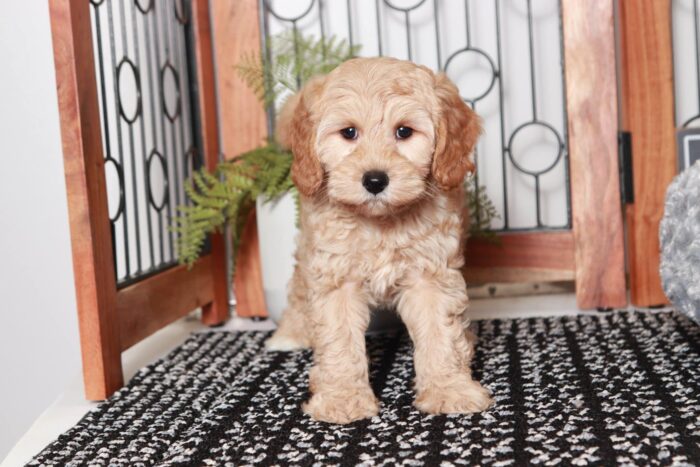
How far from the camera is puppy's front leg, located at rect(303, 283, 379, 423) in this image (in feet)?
5.89

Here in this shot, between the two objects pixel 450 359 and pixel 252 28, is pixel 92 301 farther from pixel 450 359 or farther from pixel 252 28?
pixel 252 28

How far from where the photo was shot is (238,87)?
295 cm

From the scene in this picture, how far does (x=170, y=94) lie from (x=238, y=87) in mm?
248

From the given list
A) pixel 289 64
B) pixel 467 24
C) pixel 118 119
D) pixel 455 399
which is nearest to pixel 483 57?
pixel 467 24

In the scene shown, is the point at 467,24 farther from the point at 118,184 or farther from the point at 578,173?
the point at 118,184

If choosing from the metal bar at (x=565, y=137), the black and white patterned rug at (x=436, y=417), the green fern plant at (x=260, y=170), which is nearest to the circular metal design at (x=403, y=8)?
the green fern plant at (x=260, y=170)

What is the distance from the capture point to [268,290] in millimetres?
2729

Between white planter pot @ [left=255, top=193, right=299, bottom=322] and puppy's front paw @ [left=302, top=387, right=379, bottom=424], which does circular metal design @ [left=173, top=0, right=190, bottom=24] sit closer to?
white planter pot @ [left=255, top=193, right=299, bottom=322]

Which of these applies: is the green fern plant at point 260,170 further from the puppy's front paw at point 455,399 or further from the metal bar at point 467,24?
the puppy's front paw at point 455,399

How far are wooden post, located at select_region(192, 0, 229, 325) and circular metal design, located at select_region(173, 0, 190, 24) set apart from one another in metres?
0.04

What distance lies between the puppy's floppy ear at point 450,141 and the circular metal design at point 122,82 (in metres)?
1.07

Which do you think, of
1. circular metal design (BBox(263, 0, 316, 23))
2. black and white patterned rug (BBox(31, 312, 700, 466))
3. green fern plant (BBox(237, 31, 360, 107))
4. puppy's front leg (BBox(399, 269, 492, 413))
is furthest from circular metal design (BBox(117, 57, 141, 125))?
puppy's front leg (BBox(399, 269, 492, 413))

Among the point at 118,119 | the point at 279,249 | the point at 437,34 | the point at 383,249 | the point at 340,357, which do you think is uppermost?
the point at 437,34

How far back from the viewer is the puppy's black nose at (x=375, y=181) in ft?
5.53
